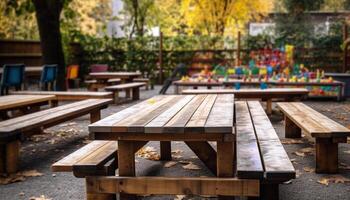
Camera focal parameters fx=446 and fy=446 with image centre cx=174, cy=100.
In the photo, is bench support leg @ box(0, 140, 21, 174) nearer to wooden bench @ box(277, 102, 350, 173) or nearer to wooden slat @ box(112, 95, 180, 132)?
wooden slat @ box(112, 95, 180, 132)

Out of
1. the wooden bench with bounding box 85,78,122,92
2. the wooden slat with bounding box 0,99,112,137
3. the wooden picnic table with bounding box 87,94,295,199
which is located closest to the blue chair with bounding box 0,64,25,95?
the wooden slat with bounding box 0,99,112,137

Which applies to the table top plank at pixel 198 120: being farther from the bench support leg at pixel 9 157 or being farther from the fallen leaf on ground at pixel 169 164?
the bench support leg at pixel 9 157

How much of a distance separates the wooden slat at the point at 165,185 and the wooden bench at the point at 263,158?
0.57ft

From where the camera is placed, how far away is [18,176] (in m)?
4.52

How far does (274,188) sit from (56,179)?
7.32ft

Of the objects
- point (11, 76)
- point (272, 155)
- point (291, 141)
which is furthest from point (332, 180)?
point (11, 76)

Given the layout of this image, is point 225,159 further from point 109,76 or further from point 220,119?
point 109,76

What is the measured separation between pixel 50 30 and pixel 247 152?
10601 mm

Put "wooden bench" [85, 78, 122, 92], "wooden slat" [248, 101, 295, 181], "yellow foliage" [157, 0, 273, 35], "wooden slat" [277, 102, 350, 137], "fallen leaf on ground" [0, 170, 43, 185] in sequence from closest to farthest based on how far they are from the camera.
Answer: "wooden slat" [248, 101, 295, 181] → "wooden slat" [277, 102, 350, 137] → "fallen leaf on ground" [0, 170, 43, 185] → "wooden bench" [85, 78, 122, 92] → "yellow foliage" [157, 0, 273, 35]

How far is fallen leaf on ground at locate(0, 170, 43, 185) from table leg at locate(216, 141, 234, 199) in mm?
2182

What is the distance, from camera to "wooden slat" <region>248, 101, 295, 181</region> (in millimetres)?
2915

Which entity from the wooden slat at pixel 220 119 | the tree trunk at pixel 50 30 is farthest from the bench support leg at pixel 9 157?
the tree trunk at pixel 50 30

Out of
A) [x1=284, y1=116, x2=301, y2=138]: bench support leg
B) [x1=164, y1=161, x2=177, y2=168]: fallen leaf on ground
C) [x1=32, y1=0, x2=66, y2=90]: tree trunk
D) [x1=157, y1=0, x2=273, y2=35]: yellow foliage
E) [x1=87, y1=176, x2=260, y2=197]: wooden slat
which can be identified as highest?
[x1=157, y1=0, x2=273, y2=35]: yellow foliage

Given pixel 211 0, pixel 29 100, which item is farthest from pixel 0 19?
pixel 29 100
